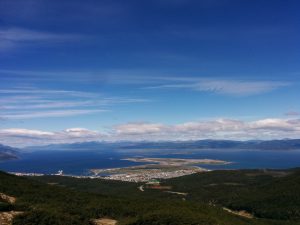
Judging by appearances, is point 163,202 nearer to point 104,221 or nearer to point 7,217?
point 104,221

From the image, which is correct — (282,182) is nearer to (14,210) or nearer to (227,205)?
(227,205)

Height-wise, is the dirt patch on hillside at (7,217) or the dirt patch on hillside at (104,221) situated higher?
the dirt patch on hillside at (7,217)

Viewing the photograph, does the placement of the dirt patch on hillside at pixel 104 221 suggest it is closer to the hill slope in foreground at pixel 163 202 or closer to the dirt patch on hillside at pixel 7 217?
the hill slope in foreground at pixel 163 202

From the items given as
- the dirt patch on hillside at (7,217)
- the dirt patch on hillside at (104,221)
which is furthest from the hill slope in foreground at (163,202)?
the dirt patch on hillside at (104,221)

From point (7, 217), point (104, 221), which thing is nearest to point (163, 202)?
point (104, 221)

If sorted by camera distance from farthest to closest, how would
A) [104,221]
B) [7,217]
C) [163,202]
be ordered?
[163,202] → [104,221] → [7,217]

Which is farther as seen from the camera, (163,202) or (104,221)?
(163,202)

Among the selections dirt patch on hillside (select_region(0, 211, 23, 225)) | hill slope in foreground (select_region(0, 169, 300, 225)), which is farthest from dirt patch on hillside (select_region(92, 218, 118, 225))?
dirt patch on hillside (select_region(0, 211, 23, 225))

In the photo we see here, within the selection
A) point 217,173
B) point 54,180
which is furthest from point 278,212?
point 54,180

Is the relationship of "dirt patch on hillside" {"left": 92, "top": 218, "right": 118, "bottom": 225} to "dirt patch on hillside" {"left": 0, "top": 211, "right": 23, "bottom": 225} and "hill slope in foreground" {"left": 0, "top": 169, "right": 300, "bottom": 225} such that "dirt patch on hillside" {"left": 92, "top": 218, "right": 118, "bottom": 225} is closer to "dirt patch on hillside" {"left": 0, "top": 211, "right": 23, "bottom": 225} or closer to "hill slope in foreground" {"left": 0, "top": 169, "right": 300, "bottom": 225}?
"hill slope in foreground" {"left": 0, "top": 169, "right": 300, "bottom": 225}
